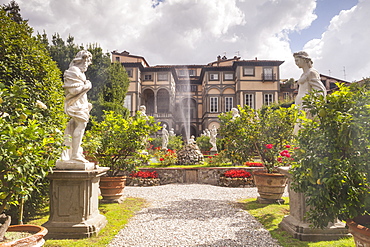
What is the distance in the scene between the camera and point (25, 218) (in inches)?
195

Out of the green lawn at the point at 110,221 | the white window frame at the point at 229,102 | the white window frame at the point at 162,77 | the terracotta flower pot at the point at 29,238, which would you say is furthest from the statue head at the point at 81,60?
the white window frame at the point at 162,77

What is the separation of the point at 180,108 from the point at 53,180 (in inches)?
1358

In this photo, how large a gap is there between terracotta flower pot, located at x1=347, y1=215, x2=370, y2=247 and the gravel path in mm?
1375

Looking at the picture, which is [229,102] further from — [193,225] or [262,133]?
[193,225]

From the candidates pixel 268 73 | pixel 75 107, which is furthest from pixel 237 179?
pixel 268 73

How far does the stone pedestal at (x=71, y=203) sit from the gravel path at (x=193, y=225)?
0.61m

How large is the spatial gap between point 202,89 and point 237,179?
1152 inches

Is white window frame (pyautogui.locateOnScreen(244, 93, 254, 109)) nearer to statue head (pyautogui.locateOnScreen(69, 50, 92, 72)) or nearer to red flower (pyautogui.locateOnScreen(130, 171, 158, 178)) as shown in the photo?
red flower (pyautogui.locateOnScreen(130, 171, 158, 178))

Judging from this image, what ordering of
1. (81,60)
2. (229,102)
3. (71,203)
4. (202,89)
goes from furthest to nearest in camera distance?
(202,89), (229,102), (81,60), (71,203)

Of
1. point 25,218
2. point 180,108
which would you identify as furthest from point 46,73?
point 180,108

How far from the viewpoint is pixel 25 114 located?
3041mm

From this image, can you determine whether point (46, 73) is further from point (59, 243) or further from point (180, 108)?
point (180, 108)

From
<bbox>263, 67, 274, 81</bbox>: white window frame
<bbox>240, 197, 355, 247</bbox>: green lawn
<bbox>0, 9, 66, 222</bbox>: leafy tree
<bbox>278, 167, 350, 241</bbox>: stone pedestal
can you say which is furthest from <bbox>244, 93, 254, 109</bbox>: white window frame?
<bbox>278, 167, 350, 241</bbox>: stone pedestal

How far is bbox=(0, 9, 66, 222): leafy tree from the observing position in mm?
2537
